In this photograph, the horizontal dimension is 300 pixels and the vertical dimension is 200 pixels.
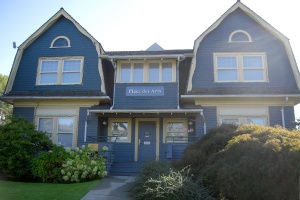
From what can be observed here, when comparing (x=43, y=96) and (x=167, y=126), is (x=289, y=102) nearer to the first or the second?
(x=167, y=126)

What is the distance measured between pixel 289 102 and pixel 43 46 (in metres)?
14.3

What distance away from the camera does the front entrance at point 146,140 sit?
15988 mm

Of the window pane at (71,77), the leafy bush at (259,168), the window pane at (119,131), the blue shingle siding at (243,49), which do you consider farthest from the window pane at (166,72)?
the leafy bush at (259,168)

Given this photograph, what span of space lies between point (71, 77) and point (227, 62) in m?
8.95

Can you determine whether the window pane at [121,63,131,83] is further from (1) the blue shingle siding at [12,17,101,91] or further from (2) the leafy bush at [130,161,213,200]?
(2) the leafy bush at [130,161,213,200]

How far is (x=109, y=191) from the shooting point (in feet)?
30.9

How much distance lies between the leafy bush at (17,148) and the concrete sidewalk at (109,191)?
369cm

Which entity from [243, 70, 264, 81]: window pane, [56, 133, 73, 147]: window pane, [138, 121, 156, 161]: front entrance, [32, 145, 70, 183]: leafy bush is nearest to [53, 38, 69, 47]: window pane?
[56, 133, 73, 147]: window pane

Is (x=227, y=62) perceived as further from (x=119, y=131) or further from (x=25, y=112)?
(x=25, y=112)

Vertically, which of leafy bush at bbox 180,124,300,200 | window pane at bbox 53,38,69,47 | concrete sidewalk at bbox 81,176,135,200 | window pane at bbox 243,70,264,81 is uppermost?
window pane at bbox 53,38,69,47

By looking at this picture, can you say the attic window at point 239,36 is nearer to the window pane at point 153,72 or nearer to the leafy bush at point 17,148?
the window pane at point 153,72

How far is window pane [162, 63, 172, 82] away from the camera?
53.0ft

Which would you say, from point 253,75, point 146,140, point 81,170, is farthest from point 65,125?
point 253,75

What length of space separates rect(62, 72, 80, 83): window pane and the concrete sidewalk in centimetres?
730
